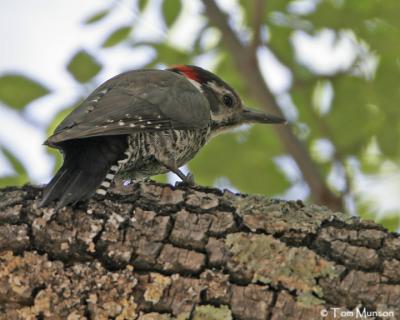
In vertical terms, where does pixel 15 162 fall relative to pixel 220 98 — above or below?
below

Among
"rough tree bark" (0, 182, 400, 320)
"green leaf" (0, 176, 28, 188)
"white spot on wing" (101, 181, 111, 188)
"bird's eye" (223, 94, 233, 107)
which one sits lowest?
"rough tree bark" (0, 182, 400, 320)

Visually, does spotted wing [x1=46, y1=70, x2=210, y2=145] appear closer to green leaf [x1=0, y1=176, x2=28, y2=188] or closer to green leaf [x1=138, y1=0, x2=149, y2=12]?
green leaf [x1=138, y1=0, x2=149, y2=12]

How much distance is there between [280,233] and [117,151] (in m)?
1.22

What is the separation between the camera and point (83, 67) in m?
5.26

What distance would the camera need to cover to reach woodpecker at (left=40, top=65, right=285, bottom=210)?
13.5ft

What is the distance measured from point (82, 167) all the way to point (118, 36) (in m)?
1.67

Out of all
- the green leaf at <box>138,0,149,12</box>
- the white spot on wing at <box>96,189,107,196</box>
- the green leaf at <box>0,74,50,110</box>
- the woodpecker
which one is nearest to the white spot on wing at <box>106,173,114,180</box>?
the woodpecker

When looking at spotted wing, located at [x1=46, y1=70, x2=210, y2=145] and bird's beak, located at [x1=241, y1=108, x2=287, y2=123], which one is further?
bird's beak, located at [x1=241, y1=108, x2=287, y2=123]

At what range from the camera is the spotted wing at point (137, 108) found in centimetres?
433

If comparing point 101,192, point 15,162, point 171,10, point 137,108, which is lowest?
point 101,192

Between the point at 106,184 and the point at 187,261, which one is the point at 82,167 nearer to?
the point at 106,184

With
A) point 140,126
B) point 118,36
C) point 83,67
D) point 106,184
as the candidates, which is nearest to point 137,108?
point 140,126

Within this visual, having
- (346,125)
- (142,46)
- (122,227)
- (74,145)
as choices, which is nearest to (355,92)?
(346,125)

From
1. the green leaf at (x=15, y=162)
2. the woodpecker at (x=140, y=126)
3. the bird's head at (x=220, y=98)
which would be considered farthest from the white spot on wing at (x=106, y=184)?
the bird's head at (x=220, y=98)
